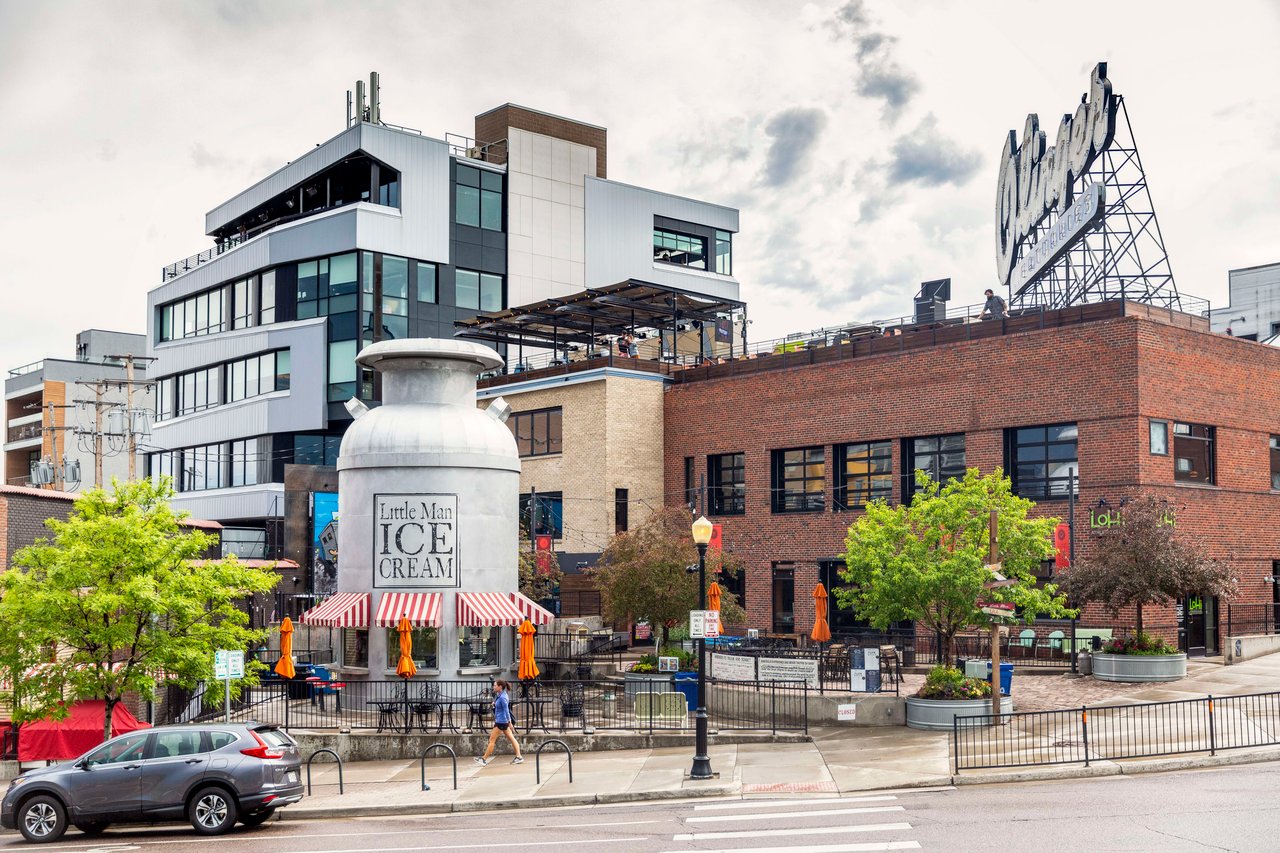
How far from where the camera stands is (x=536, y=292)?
68812 millimetres

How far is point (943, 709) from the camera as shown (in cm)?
2586

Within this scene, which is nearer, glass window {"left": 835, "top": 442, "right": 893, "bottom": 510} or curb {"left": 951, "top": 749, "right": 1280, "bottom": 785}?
curb {"left": 951, "top": 749, "right": 1280, "bottom": 785}

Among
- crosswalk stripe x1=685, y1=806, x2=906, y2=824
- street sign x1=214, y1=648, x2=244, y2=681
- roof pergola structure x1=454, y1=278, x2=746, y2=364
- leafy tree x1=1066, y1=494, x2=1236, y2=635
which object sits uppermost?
roof pergola structure x1=454, y1=278, x2=746, y2=364

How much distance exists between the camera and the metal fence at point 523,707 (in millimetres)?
27344

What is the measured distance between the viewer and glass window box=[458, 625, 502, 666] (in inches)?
1172

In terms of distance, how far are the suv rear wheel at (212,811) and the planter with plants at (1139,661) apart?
20.7 m

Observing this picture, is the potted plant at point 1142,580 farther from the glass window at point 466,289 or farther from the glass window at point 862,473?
the glass window at point 466,289

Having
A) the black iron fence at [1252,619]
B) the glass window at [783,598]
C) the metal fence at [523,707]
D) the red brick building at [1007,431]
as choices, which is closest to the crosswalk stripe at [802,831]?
the metal fence at [523,707]

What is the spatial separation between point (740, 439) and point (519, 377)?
1091 centimetres

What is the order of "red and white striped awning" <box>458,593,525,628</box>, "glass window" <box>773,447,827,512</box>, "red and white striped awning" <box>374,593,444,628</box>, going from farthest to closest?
"glass window" <box>773,447,827,512</box> < "red and white striped awning" <box>458,593,525,628</box> < "red and white striped awning" <box>374,593,444,628</box>

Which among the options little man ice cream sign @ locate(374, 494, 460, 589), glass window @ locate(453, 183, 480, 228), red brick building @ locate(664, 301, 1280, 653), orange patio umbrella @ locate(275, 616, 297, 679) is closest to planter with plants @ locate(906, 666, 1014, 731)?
red brick building @ locate(664, 301, 1280, 653)

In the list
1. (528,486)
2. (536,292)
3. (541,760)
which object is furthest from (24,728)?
(536,292)

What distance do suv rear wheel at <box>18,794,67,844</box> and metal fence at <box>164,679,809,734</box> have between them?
7141 millimetres

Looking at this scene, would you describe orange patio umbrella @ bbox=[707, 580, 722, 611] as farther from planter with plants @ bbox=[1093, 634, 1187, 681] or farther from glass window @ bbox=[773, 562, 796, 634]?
glass window @ bbox=[773, 562, 796, 634]
